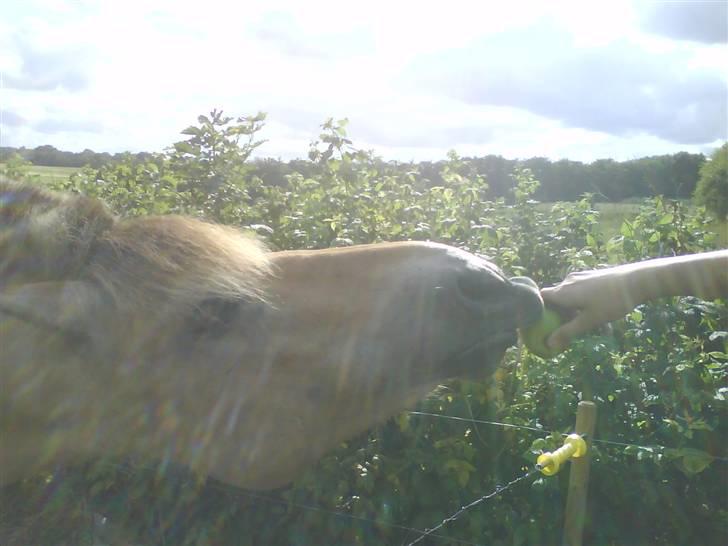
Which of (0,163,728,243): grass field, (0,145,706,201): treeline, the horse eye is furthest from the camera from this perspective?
(0,145,706,201): treeline

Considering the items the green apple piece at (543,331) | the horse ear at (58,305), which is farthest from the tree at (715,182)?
the horse ear at (58,305)

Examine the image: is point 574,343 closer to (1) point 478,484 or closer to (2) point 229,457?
(1) point 478,484

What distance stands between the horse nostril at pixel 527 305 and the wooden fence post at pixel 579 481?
31cm

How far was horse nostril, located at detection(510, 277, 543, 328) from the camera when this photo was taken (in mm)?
2324

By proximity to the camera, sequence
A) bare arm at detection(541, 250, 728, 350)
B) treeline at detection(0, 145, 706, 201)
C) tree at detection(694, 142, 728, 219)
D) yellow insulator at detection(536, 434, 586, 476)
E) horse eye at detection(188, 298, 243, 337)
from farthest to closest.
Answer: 1. tree at detection(694, 142, 728, 219)
2. treeline at detection(0, 145, 706, 201)
3. horse eye at detection(188, 298, 243, 337)
4. bare arm at detection(541, 250, 728, 350)
5. yellow insulator at detection(536, 434, 586, 476)

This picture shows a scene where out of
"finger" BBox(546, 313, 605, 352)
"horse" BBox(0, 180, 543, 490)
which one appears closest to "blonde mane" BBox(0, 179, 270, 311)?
"horse" BBox(0, 180, 543, 490)

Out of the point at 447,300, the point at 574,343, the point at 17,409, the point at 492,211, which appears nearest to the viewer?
the point at 17,409

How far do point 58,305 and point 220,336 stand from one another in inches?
19.8

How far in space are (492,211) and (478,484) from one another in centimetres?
154

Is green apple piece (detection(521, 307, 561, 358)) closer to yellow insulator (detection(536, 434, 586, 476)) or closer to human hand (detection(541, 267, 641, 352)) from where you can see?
human hand (detection(541, 267, 641, 352))

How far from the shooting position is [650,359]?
2719mm

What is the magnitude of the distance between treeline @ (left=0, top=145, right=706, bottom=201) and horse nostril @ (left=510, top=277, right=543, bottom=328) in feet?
5.97

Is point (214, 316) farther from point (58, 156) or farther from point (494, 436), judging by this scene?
point (58, 156)

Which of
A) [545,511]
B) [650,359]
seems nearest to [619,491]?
[545,511]
